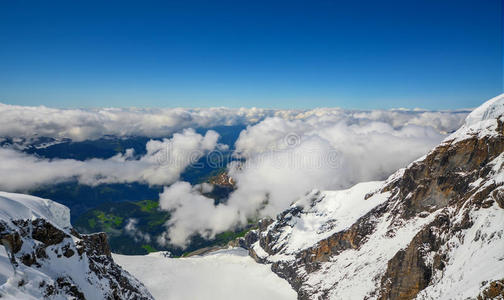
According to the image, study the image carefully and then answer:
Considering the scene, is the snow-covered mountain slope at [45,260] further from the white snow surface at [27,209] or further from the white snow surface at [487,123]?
the white snow surface at [487,123]

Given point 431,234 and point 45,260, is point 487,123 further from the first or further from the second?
point 45,260

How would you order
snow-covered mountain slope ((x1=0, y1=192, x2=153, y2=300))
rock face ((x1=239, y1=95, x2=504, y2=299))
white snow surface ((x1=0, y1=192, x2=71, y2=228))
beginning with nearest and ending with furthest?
snow-covered mountain slope ((x1=0, y1=192, x2=153, y2=300)), white snow surface ((x1=0, y1=192, x2=71, y2=228)), rock face ((x1=239, y1=95, x2=504, y2=299))

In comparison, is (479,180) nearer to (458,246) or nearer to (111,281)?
(458,246)

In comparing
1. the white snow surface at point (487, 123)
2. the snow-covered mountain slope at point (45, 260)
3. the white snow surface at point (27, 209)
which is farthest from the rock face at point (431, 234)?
the white snow surface at point (27, 209)

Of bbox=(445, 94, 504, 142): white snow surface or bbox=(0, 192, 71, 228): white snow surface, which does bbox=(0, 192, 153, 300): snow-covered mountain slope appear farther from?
bbox=(445, 94, 504, 142): white snow surface

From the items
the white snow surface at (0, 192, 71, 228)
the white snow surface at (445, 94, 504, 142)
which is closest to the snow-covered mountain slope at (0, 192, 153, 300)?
the white snow surface at (0, 192, 71, 228)

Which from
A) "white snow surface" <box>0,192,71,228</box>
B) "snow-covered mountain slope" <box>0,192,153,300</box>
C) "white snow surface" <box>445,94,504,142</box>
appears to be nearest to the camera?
"snow-covered mountain slope" <box>0,192,153,300</box>

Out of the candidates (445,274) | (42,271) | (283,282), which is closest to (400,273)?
(445,274)
